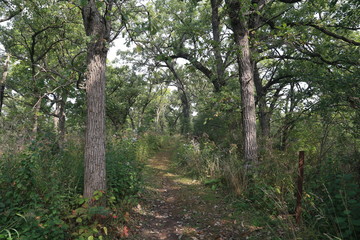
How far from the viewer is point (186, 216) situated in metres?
4.52

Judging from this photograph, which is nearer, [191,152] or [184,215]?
[184,215]

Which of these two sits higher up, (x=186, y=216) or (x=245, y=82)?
(x=245, y=82)

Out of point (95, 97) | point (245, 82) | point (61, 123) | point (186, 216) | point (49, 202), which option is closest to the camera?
point (49, 202)

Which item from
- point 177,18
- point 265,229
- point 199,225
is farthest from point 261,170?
point 177,18

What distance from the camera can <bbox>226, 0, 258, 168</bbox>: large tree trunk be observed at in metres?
5.79

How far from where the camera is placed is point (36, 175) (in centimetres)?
316

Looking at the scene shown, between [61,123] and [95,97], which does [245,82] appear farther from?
[61,123]

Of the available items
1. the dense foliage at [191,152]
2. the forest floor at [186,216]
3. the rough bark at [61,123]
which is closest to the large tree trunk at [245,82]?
the dense foliage at [191,152]

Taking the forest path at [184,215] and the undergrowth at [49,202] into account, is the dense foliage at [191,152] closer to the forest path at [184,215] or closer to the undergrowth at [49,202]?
the undergrowth at [49,202]

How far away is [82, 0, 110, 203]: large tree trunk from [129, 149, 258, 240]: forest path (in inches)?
52.0

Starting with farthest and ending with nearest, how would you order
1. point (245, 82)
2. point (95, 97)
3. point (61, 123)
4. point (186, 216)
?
point (61, 123) < point (245, 82) < point (186, 216) < point (95, 97)

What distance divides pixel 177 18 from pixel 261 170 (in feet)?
37.5

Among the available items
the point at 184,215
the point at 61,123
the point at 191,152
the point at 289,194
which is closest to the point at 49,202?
the point at 184,215

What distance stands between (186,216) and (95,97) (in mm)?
3197
